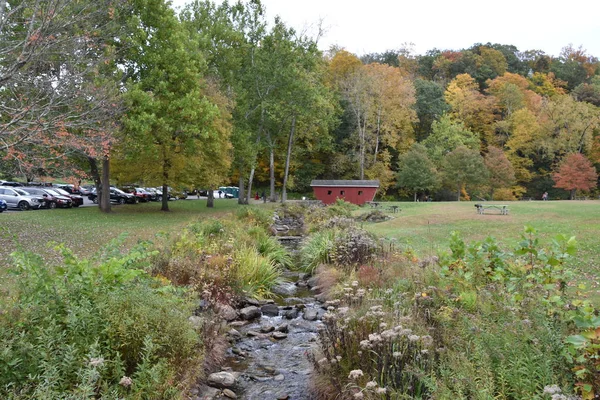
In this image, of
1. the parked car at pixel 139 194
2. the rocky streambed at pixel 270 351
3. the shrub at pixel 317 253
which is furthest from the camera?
the parked car at pixel 139 194

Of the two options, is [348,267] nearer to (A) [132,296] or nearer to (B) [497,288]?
(B) [497,288]

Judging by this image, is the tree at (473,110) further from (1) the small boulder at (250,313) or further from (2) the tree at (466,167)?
(1) the small boulder at (250,313)

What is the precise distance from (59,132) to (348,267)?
8.91 metres

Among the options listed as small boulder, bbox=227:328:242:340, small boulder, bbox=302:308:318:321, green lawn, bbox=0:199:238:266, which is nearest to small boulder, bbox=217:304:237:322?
small boulder, bbox=227:328:242:340

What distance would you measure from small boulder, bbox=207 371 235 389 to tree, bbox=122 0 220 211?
56.0ft

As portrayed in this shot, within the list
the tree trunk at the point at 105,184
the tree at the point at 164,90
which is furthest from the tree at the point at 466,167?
the tree trunk at the point at 105,184

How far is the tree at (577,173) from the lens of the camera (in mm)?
47041

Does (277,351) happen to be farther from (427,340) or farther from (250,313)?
(427,340)

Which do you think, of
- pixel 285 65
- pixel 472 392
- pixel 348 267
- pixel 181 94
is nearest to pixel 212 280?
pixel 348 267

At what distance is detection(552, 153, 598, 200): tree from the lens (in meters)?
47.0

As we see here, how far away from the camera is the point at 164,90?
22047 mm

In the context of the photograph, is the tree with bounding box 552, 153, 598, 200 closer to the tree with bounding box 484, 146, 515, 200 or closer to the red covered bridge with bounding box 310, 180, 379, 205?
the tree with bounding box 484, 146, 515, 200

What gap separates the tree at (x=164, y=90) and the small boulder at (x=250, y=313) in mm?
14654

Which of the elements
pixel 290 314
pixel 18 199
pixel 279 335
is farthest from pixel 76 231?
pixel 18 199
